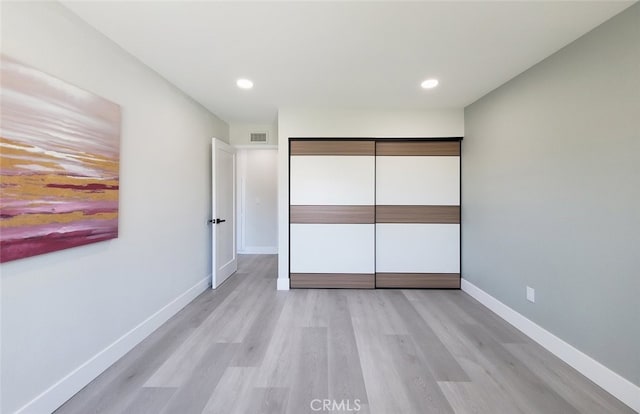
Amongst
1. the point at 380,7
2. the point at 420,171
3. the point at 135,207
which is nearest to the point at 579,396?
the point at 420,171

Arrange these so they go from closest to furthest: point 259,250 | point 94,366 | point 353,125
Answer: point 94,366
point 353,125
point 259,250

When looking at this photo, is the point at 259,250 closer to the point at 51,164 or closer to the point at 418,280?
the point at 418,280

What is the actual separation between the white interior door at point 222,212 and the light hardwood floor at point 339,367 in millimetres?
765

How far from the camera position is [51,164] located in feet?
4.64

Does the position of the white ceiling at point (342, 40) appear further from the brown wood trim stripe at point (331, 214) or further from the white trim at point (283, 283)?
the white trim at point (283, 283)

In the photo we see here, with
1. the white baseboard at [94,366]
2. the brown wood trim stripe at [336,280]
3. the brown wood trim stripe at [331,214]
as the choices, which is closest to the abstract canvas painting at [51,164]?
the white baseboard at [94,366]

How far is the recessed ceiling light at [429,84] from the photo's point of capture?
2.50 meters

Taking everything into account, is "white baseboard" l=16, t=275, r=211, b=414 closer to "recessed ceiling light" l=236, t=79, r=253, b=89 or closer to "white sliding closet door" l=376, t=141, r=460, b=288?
"recessed ceiling light" l=236, t=79, r=253, b=89

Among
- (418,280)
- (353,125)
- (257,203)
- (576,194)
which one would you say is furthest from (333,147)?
(257,203)

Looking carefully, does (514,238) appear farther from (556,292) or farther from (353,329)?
(353,329)

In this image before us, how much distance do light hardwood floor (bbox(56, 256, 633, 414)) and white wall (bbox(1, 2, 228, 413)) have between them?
9.5 inches

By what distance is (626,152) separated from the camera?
158 centimetres

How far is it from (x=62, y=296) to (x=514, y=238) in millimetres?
3663

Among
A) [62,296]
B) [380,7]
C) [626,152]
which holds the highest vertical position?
[380,7]
